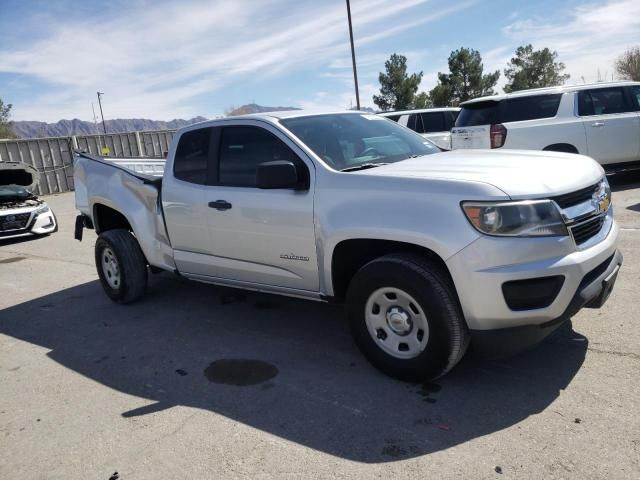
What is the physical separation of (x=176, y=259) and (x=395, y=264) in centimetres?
248

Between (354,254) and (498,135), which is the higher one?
(498,135)

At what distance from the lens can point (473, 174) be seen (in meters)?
3.12

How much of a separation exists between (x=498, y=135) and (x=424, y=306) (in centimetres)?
724

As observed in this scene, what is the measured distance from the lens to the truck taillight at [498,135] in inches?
372

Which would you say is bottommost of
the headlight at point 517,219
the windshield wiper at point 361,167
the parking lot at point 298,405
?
the parking lot at point 298,405

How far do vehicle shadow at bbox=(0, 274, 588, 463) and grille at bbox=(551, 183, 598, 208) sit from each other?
1065 mm

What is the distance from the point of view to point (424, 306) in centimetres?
309

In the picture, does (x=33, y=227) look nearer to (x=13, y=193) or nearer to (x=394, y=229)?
(x=13, y=193)

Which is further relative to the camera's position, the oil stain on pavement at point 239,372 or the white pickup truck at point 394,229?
the oil stain on pavement at point 239,372

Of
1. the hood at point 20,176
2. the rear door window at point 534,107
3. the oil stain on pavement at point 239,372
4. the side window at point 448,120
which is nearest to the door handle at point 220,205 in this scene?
the oil stain on pavement at point 239,372

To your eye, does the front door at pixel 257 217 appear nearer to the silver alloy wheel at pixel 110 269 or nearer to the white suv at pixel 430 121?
the silver alloy wheel at pixel 110 269

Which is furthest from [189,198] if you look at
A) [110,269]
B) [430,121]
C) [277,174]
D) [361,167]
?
[430,121]

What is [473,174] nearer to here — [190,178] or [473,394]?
[473,394]

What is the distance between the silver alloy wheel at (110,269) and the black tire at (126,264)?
1.5 inches
